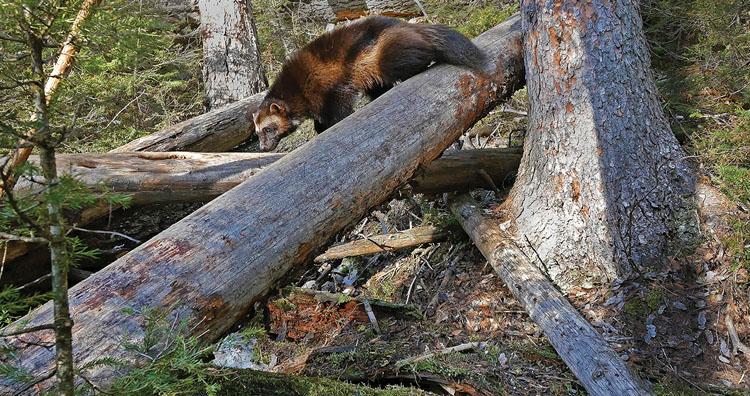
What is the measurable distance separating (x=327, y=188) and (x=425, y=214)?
2150 millimetres

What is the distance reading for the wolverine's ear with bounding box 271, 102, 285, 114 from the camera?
289 inches

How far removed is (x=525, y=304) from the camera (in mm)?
4465

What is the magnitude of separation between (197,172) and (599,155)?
347cm

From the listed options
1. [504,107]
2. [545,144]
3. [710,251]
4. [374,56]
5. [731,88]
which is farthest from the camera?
[504,107]

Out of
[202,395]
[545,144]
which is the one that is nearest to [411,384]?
[202,395]

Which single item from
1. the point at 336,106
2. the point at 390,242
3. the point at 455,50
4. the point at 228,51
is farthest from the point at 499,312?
the point at 228,51

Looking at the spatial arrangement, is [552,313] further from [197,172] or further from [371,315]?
[197,172]

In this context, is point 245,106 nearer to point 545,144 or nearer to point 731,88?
point 545,144

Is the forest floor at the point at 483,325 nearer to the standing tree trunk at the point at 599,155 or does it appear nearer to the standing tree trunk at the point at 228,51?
the standing tree trunk at the point at 599,155

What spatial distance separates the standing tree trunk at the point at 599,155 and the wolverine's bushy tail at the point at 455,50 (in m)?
0.80

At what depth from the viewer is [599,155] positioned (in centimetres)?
478

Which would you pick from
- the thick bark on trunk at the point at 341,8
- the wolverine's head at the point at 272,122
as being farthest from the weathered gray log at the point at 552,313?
the thick bark on trunk at the point at 341,8

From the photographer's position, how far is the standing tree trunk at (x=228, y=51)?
8.96 meters

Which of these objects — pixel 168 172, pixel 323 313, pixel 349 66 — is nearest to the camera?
pixel 323 313
